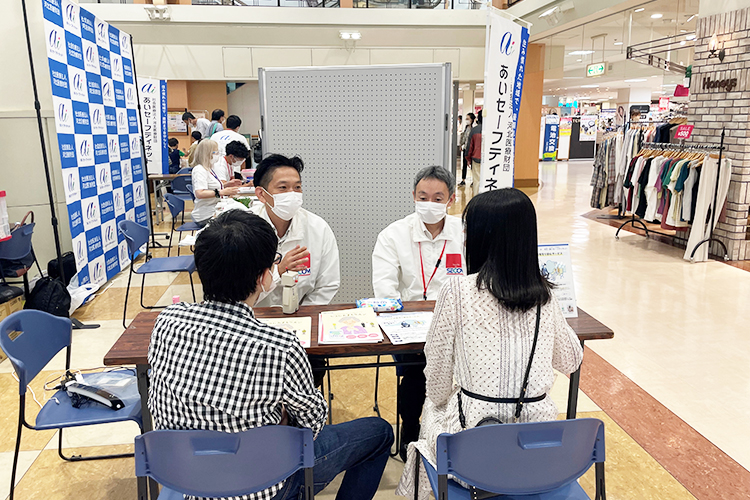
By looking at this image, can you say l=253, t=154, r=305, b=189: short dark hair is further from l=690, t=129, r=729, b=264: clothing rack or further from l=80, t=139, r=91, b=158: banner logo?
l=690, t=129, r=729, b=264: clothing rack

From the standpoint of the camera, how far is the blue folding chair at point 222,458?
1274 millimetres

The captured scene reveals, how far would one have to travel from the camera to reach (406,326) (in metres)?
2.02

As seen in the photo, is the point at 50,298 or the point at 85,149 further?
the point at 85,149

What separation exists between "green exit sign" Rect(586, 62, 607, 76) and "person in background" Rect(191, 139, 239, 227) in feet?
24.3

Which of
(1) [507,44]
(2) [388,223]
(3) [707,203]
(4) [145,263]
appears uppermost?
(1) [507,44]

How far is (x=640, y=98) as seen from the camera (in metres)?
21.3

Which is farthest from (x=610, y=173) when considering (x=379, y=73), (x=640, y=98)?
(x=640, y=98)

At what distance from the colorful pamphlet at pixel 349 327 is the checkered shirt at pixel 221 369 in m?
0.53

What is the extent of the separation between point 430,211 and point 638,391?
5.53 feet

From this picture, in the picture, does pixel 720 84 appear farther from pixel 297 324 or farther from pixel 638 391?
pixel 297 324


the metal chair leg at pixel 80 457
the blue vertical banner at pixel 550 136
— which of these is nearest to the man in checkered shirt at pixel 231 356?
the metal chair leg at pixel 80 457

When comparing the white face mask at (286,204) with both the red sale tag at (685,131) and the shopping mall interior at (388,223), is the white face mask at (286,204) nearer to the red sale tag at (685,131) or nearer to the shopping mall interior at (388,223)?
the shopping mall interior at (388,223)

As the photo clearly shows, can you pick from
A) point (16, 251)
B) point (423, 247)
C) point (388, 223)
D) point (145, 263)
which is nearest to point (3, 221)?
point (16, 251)

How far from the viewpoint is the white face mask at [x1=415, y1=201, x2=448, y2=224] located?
2561 millimetres
